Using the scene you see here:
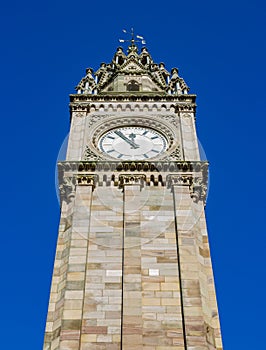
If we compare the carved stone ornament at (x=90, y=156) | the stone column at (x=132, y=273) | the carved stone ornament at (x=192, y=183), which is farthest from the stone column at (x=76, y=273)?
the carved stone ornament at (x=192, y=183)

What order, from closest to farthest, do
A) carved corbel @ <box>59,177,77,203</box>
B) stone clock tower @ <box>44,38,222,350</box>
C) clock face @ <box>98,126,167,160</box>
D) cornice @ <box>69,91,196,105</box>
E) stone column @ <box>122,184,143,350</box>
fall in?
stone column @ <box>122,184,143,350</box>, stone clock tower @ <box>44,38,222,350</box>, carved corbel @ <box>59,177,77,203</box>, clock face @ <box>98,126,167,160</box>, cornice @ <box>69,91,196,105</box>

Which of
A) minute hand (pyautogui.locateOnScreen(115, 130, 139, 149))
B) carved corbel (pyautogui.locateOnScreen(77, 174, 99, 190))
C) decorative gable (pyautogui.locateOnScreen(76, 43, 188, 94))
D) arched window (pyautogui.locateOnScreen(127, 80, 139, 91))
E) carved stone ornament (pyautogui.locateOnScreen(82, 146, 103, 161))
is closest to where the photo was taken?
carved corbel (pyautogui.locateOnScreen(77, 174, 99, 190))

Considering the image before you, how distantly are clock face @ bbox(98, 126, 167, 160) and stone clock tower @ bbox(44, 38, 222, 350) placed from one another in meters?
0.04

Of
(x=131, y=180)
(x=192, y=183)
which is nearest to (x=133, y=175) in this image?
(x=131, y=180)

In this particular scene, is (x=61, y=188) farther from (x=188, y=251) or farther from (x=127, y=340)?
(x=127, y=340)

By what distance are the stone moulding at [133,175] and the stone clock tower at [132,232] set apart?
0.13 ft

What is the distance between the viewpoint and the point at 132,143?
27750mm

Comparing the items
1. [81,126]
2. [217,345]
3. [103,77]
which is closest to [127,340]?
[217,345]

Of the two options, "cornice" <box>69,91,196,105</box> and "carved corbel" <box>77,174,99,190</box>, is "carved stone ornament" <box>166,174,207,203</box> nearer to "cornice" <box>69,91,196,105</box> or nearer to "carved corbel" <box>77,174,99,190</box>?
"carved corbel" <box>77,174,99,190</box>

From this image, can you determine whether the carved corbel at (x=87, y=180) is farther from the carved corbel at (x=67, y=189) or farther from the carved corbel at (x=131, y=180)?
the carved corbel at (x=131, y=180)

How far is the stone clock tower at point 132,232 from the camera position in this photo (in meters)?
19.1

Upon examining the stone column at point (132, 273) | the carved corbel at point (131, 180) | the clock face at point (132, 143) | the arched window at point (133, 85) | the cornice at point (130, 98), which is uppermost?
the arched window at point (133, 85)

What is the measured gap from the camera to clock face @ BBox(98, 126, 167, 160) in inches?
1056

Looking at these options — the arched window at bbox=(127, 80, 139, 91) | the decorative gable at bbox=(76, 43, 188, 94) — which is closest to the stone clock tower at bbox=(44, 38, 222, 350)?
the decorative gable at bbox=(76, 43, 188, 94)
